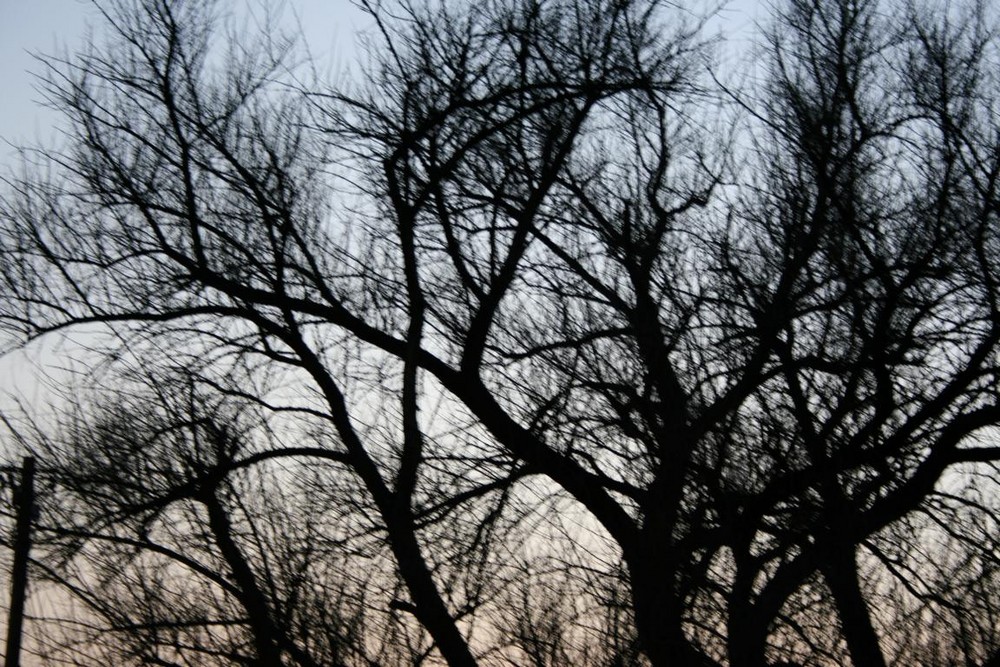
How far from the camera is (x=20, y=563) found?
28.8ft

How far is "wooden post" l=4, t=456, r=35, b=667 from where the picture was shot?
8.67 metres

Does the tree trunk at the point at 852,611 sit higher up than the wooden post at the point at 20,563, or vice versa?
the wooden post at the point at 20,563

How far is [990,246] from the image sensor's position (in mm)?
8977

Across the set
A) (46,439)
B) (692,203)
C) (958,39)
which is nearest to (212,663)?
(46,439)

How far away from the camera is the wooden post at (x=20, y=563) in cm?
867

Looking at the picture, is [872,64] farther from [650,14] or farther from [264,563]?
[264,563]

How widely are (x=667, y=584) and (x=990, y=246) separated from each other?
371 centimetres

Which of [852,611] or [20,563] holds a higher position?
[20,563]

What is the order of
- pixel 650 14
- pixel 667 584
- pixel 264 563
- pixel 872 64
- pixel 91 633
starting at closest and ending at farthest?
pixel 667 584 → pixel 264 563 → pixel 91 633 → pixel 650 14 → pixel 872 64

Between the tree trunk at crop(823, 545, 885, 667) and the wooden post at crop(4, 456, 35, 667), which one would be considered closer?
the tree trunk at crop(823, 545, 885, 667)

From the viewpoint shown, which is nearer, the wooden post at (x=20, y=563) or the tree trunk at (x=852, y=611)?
the tree trunk at (x=852, y=611)

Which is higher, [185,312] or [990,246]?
[185,312]

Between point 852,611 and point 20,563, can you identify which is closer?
point 852,611

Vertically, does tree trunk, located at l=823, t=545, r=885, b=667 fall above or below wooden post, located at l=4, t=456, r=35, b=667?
below
